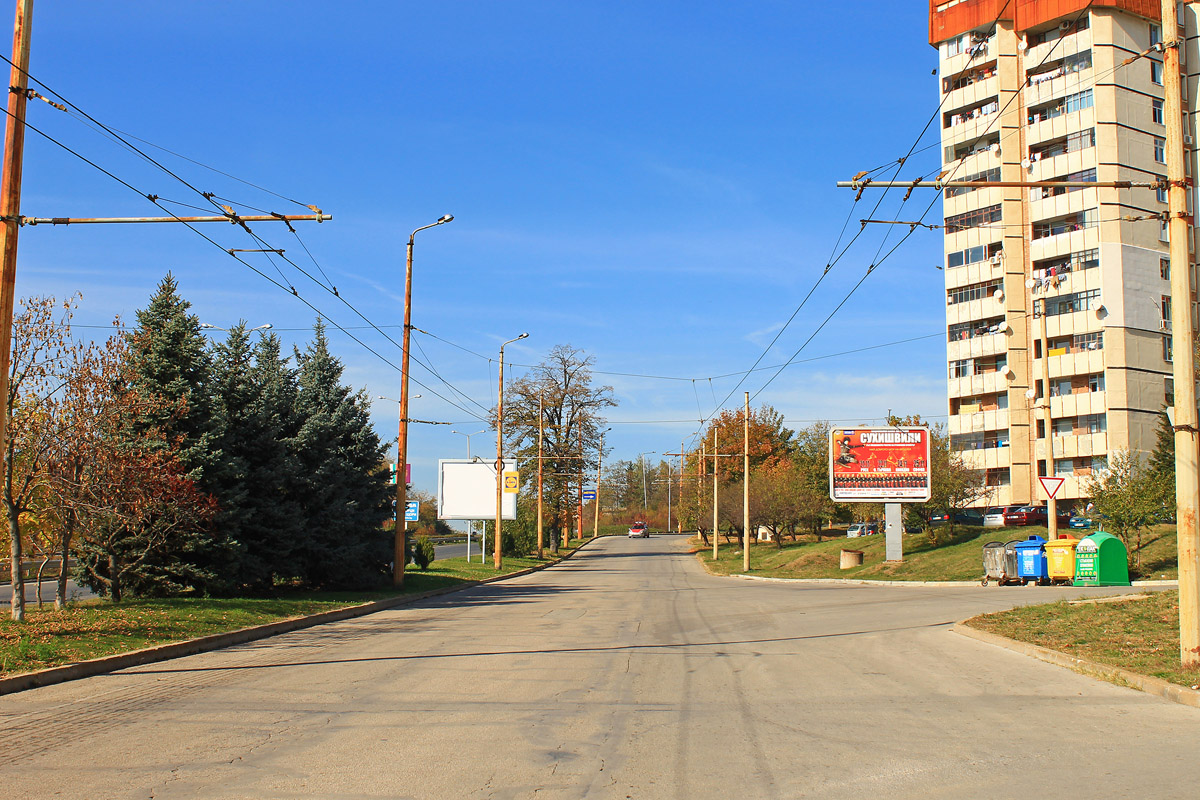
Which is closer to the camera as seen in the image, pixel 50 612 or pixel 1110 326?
pixel 50 612

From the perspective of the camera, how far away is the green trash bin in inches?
1021

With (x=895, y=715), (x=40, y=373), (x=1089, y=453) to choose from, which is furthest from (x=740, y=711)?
(x=1089, y=453)

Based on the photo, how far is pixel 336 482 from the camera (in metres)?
25.8

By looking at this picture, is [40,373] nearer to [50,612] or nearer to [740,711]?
[50,612]

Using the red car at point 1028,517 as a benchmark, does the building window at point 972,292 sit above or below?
above

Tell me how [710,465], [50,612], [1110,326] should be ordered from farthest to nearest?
[710,465], [1110,326], [50,612]

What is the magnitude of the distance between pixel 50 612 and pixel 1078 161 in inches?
2294

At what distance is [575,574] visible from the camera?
145ft

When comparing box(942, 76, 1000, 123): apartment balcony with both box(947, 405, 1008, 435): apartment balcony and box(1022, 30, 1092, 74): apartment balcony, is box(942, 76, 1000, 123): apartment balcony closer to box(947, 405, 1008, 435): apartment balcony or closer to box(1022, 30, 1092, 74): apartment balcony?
box(1022, 30, 1092, 74): apartment balcony

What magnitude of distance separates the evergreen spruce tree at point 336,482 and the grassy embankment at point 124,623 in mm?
2210

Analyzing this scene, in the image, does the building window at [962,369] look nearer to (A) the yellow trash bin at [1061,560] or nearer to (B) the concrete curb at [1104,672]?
(A) the yellow trash bin at [1061,560]

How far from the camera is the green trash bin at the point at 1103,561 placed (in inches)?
1021

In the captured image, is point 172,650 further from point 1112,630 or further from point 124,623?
point 1112,630

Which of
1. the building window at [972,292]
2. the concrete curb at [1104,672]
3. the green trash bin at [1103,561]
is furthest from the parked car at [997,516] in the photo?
the concrete curb at [1104,672]
